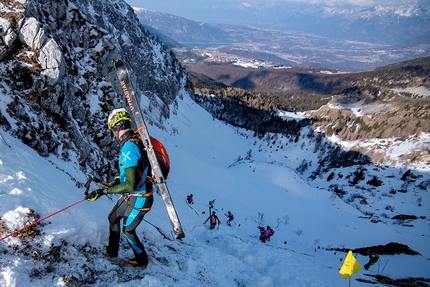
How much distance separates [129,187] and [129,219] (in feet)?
3.03

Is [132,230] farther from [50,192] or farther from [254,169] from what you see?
[254,169]

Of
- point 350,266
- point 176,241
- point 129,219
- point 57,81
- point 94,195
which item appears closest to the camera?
point 94,195

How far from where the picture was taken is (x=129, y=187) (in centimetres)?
491

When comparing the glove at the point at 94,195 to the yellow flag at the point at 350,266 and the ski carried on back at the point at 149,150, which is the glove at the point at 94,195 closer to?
the ski carried on back at the point at 149,150

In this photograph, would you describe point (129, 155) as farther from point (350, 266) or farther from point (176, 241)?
point (350, 266)

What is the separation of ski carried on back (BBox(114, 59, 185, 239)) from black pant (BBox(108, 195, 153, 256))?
21.1 inches

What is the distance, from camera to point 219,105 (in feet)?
489

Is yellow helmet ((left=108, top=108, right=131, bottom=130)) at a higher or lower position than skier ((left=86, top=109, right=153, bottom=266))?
higher

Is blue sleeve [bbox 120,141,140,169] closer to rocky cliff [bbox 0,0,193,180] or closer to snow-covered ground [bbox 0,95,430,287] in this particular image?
snow-covered ground [bbox 0,95,430,287]

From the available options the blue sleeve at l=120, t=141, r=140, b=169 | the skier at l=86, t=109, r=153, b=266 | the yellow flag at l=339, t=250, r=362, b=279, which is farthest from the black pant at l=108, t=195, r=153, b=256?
the yellow flag at l=339, t=250, r=362, b=279

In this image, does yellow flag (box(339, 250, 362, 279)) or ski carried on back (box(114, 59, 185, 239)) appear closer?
ski carried on back (box(114, 59, 185, 239))

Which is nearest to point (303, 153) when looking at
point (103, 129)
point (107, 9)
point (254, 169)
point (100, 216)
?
point (254, 169)

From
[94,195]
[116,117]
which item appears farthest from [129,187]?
[116,117]

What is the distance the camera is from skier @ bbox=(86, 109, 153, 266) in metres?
4.91
